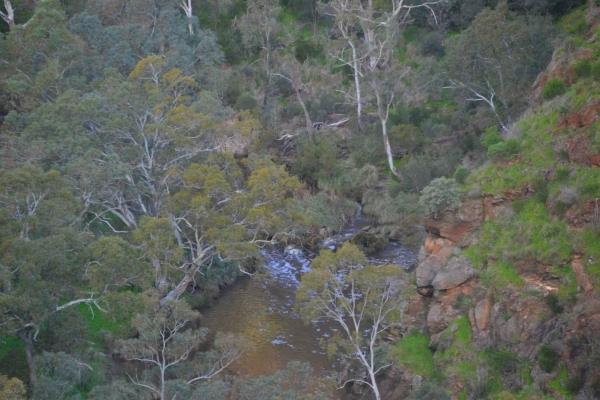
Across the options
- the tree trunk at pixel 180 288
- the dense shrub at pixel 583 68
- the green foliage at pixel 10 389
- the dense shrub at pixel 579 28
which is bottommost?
the tree trunk at pixel 180 288

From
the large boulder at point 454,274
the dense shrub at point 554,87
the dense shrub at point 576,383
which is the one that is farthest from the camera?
the dense shrub at point 554,87

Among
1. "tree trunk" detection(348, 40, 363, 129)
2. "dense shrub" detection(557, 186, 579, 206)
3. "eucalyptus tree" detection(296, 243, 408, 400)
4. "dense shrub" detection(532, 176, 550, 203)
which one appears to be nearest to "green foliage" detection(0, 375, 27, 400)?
"eucalyptus tree" detection(296, 243, 408, 400)

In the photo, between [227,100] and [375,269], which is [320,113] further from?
[375,269]

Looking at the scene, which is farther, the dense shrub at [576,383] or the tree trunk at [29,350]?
the tree trunk at [29,350]

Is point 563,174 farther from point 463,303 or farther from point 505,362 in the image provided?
point 505,362

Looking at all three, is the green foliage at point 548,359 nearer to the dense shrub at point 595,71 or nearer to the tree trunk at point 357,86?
the dense shrub at point 595,71

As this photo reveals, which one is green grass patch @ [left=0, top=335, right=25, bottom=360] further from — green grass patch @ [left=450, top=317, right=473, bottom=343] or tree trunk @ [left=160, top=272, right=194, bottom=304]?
green grass patch @ [left=450, top=317, right=473, bottom=343]

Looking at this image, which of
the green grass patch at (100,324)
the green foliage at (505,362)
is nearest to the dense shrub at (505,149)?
the green foliage at (505,362)

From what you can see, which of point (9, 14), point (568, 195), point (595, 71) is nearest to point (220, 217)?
point (568, 195)
